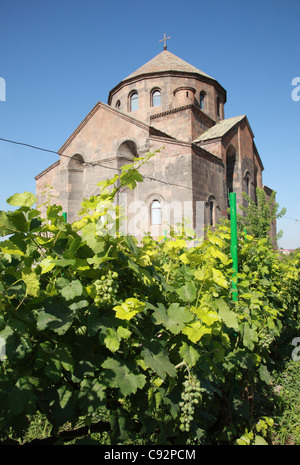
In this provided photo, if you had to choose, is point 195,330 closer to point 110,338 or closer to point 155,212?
point 110,338

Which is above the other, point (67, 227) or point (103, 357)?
point (67, 227)

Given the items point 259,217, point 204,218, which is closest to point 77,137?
point 204,218

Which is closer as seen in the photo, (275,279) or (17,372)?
(17,372)

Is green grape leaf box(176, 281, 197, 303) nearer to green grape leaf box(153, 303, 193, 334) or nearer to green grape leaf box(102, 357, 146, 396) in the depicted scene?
green grape leaf box(153, 303, 193, 334)

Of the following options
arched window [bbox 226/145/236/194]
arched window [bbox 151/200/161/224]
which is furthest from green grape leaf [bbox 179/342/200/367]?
arched window [bbox 226/145/236/194]

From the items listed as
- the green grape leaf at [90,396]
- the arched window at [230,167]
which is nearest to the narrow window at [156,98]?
the arched window at [230,167]

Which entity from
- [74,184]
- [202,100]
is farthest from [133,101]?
[74,184]

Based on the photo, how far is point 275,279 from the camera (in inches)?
156

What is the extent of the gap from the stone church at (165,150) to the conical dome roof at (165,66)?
67 mm

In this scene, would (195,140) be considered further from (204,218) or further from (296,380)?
(296,380)

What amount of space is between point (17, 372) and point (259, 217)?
1070 centimetres

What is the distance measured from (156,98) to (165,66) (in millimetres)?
2729

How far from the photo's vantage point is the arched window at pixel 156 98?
21172 mm

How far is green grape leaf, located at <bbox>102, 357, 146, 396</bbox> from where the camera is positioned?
3.77 ft
